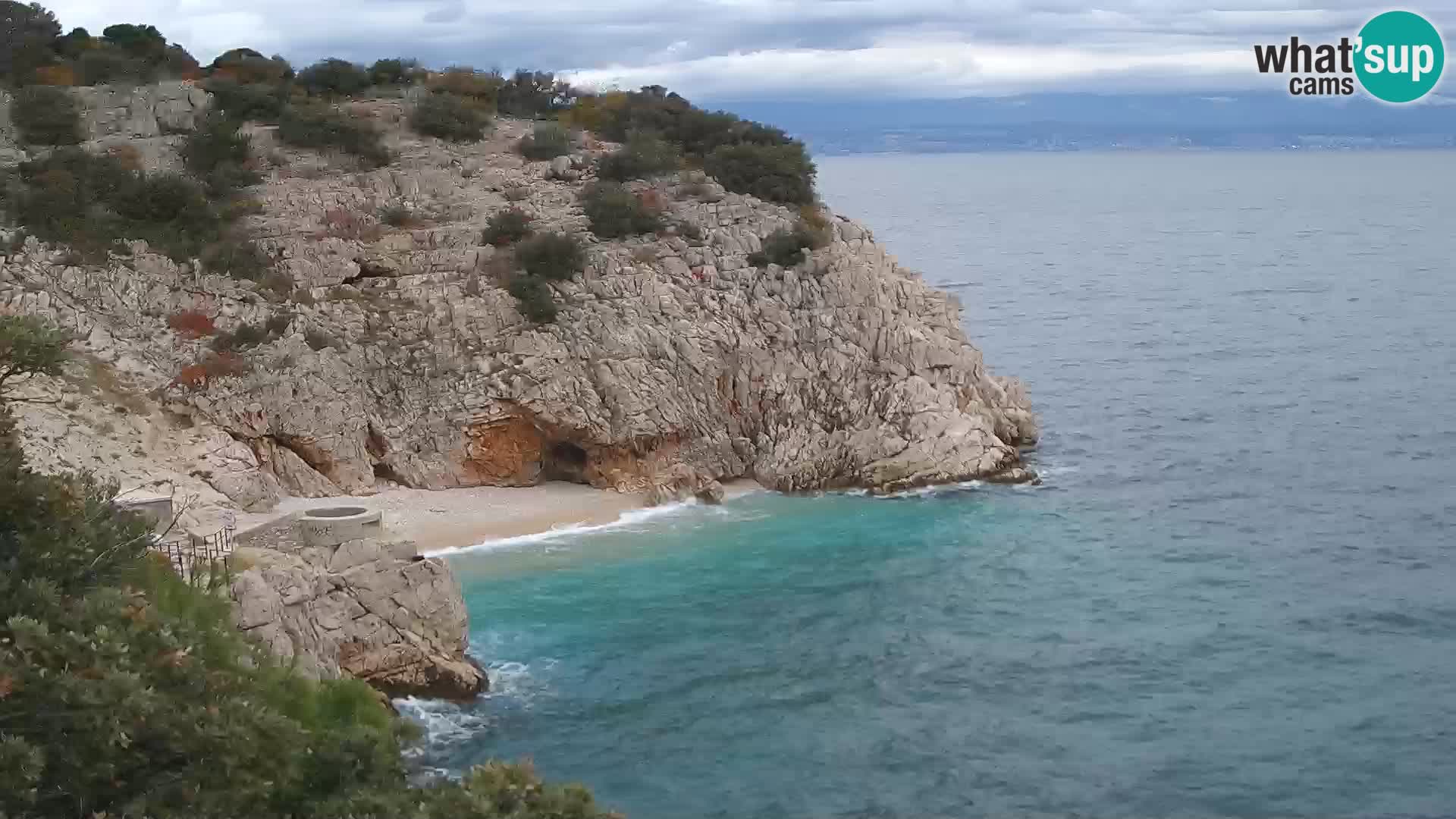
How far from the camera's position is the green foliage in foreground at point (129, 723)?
1019 cm

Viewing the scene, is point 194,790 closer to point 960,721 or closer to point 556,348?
point 960,721

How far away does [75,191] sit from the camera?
1565 inches

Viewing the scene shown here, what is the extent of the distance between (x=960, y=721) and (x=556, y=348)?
18706 millimetres

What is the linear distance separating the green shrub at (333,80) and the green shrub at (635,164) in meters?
10.9

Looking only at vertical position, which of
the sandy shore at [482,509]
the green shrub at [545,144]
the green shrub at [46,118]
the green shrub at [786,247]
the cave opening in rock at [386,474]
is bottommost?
the sandy shore at [482,509]

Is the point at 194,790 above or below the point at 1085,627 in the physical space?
above

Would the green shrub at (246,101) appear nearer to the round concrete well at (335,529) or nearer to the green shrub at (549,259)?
the green shrub at (549,259)

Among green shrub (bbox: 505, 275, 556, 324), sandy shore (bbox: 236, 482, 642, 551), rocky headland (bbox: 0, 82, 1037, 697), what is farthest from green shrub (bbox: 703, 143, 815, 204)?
sandy shore (bbox: 236, 482, 642, 551)

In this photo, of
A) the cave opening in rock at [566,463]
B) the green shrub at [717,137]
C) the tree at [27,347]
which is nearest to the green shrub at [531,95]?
the green shrub at [717,137]

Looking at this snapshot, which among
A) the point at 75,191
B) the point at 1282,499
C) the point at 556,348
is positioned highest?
the point at 75,191

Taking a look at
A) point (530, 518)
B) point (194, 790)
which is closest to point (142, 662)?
point (194, 790)

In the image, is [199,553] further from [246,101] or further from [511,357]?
[246,101]

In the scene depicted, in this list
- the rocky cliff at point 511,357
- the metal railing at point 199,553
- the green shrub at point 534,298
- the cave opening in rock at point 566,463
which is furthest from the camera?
the green shrub at point 534,298

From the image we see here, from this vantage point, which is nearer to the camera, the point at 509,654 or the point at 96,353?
the point at 509,654
